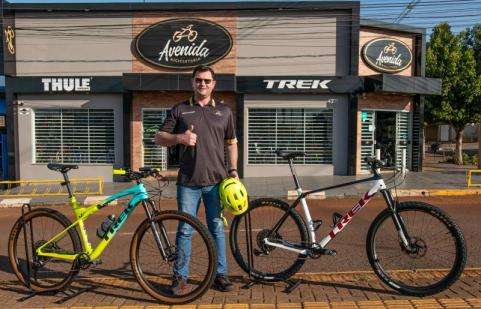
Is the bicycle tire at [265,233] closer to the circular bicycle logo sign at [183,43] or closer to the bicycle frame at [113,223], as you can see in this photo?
the bicycle frame at [113,223]

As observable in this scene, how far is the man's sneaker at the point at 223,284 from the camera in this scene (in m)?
4.14

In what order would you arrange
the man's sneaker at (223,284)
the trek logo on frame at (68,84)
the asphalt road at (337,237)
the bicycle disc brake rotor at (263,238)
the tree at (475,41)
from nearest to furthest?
the man's sneaker at (223,284), the bicycle disc brake rotor at (263,238), the asphalt road at (337,237), the trek logo on frame at (68,84), the tree at (475,41)

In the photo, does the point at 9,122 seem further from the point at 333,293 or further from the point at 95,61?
the point at 333,293

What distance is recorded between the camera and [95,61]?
16.8m

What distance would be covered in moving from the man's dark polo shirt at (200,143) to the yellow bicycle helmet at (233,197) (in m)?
0.22

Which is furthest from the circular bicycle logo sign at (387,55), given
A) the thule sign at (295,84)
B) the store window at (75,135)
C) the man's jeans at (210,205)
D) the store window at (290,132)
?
the man's jeans at (210,205)

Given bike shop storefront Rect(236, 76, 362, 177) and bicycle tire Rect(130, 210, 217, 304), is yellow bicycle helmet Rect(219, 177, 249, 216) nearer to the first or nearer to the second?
bicycle tire Rect(130, 210, 217, 304)

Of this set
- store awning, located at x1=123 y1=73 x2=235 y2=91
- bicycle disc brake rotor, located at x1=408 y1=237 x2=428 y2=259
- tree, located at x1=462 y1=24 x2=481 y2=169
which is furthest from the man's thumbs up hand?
tree, located at x1=462 y1=24 x2=481 y2=169

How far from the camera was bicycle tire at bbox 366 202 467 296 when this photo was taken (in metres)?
3.86

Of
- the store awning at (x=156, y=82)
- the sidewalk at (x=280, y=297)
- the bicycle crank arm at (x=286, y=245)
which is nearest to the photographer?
the sidewalk at (x=280, y=297)

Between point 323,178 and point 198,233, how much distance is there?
12653 millimetres

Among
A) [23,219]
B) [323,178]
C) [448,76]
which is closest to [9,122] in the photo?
[323,178]

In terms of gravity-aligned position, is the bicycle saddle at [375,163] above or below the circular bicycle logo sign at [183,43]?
below

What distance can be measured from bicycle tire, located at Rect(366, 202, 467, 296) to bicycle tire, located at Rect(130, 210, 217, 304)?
1478 mm
